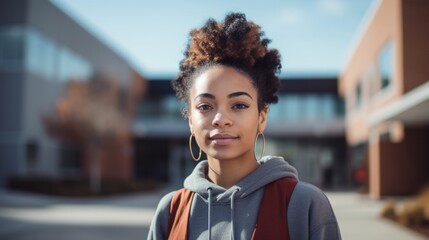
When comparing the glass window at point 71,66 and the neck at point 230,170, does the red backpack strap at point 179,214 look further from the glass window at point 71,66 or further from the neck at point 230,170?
the glass window at point 71,66

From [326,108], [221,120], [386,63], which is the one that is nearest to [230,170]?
[221,120]

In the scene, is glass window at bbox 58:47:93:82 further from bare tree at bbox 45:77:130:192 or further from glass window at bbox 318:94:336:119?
glass window at bbox 318:94:336:119

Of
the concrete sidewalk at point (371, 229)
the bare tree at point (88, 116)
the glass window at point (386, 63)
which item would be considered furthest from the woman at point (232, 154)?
the bare tree at point (88, 116)

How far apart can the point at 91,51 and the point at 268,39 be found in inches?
1215

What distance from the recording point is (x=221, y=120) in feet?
7.02

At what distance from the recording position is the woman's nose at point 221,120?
7.02ft

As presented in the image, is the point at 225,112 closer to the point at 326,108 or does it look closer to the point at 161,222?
the point at 161,222

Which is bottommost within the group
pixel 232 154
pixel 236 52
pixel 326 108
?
pixel 232 154

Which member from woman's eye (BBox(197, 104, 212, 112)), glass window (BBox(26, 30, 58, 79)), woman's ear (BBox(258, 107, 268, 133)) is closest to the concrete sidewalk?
woman's ear (BBox(258, 107, 268, 133))

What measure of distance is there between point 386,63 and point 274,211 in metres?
22.5

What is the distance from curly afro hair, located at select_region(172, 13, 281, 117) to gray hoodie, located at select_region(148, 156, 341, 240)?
0.34m

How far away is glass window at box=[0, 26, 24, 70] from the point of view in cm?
2414

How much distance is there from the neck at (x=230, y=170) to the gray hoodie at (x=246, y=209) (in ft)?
0.19

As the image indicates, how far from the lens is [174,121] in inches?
1532
